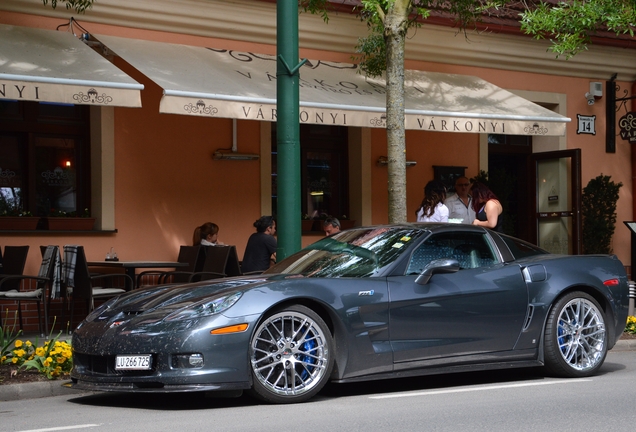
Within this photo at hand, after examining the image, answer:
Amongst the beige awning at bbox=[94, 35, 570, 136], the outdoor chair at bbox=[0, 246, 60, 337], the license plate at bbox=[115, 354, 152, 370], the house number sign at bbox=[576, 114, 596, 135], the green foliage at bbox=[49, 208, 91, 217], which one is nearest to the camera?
the license plate at bbox=[115, 354, 152, 370]

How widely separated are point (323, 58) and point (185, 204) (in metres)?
3.27

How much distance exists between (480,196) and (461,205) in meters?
0.85

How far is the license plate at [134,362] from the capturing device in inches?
259

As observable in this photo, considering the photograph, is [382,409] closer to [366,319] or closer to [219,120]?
[366,319]

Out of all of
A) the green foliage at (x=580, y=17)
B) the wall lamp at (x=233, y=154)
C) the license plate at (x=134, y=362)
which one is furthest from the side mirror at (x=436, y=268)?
the wall lamp at (x=233, y=154)

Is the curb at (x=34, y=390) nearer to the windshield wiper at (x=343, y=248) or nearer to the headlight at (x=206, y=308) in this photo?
the headlight at (x=206, y=308)

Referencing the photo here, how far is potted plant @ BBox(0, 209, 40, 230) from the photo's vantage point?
1238cm

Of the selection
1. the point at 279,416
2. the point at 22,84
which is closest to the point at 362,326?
the point at 279,416

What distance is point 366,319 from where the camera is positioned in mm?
7156

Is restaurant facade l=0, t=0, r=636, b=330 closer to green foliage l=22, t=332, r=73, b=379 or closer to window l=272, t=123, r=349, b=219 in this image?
window l=272, t=123, r=349, b=219

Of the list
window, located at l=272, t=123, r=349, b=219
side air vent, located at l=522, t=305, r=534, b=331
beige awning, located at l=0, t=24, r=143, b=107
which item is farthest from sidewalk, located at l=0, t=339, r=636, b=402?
window, located at l=272, t=123, r=349, b=219

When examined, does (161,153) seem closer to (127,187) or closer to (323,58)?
(127,187)

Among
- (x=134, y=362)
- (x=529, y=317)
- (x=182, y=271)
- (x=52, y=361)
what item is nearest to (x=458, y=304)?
(x=529, y=317)

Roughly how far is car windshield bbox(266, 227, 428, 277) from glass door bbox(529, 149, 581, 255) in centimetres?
906
